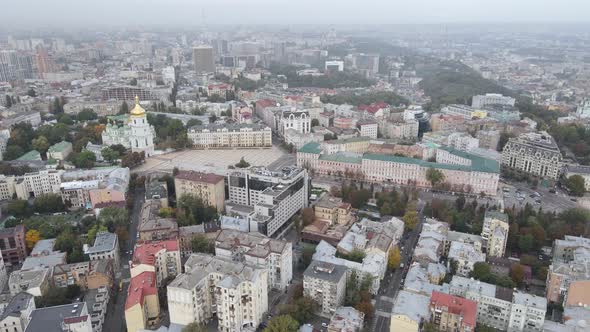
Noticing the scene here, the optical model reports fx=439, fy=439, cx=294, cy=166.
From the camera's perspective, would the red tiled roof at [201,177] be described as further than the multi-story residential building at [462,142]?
No

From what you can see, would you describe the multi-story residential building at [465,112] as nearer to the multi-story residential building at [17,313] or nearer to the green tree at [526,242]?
the green tree at [526,242]

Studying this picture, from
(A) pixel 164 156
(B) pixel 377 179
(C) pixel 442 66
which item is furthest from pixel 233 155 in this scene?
(C) pixel 442 66

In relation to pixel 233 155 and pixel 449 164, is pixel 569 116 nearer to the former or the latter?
pixel 449 164

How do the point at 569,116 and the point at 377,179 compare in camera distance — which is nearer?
the point at 377,179

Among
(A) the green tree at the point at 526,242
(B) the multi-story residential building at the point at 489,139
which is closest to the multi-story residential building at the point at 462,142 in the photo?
(B) the multi-story residential building at the point at 489,139

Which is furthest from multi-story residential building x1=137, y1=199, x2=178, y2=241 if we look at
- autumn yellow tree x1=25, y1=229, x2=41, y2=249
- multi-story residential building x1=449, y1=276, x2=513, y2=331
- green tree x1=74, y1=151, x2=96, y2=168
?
multi-story residential building x1=449, y1=276, x2=513, y2=331

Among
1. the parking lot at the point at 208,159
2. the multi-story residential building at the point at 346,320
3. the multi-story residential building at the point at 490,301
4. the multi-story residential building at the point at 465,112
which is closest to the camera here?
the multi-story residential building at the point at 346,320

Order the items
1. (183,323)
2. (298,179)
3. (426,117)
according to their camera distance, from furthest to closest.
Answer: (426,117) < (298,179) < (183,323)
